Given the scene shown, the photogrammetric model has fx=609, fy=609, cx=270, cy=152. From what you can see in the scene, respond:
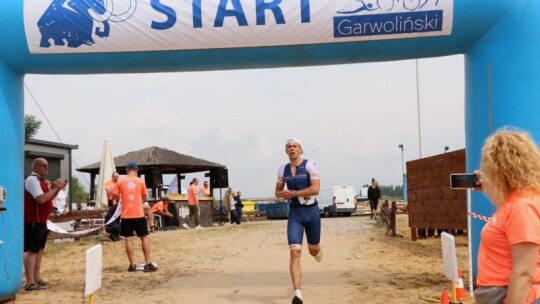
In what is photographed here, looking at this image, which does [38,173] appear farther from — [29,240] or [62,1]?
[62,1]

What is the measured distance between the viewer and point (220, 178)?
26.6 m

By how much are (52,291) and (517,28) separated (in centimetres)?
645

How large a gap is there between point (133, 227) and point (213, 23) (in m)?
3.86

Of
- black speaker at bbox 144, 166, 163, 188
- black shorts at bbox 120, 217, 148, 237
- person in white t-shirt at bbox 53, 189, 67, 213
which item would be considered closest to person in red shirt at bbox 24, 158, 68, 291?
black shorts at bbox 120, 217, 148, 237

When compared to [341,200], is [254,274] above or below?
below

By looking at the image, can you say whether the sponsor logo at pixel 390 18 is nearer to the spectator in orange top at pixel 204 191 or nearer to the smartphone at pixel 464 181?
the smartphone at pixel 464 181

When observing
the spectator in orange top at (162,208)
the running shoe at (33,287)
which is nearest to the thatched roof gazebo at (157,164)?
the spectator in orange top at (162,208)

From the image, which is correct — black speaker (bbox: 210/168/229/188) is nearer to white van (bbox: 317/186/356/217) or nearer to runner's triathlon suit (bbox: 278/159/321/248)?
white van (bbox: 317/186/356/217)

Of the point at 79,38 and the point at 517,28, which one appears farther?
the point at 79,38

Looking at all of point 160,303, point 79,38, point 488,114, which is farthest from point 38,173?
point 488,114

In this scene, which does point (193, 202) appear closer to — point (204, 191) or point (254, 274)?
point (204, 191)

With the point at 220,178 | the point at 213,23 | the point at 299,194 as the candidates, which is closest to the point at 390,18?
the point at 213,23

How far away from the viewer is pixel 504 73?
677 cm

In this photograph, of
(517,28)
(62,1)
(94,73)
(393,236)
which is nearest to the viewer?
(517,28)
